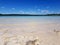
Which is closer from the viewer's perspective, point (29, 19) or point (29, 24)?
point (29, 24)

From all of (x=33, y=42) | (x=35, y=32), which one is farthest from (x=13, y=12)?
(x=33, y=42)

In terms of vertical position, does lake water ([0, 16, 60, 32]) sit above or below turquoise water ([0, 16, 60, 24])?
below

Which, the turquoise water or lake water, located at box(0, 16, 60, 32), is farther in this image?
the turquoise water

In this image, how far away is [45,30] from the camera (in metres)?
0.89

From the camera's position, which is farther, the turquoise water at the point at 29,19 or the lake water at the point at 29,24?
the turquoise water at the point at 29,19

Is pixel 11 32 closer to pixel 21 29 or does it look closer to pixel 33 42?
pixel 21 29

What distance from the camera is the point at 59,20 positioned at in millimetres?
1146

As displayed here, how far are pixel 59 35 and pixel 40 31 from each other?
147 millimetres

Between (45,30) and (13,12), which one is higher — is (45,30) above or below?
below

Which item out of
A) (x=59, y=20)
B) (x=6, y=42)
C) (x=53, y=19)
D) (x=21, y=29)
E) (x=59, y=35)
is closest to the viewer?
(x=6, y=42)

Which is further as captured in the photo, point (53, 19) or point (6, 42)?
point (53, 19)

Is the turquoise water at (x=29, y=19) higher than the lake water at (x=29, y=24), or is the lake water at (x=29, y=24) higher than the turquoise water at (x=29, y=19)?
the turquoise water at (x=29, y=19)

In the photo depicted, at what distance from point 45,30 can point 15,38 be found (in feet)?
0.89

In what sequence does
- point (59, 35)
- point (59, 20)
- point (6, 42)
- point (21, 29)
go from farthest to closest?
point (59, 20) < point (21, 29) < point (59, 35) < point (6, 42)
